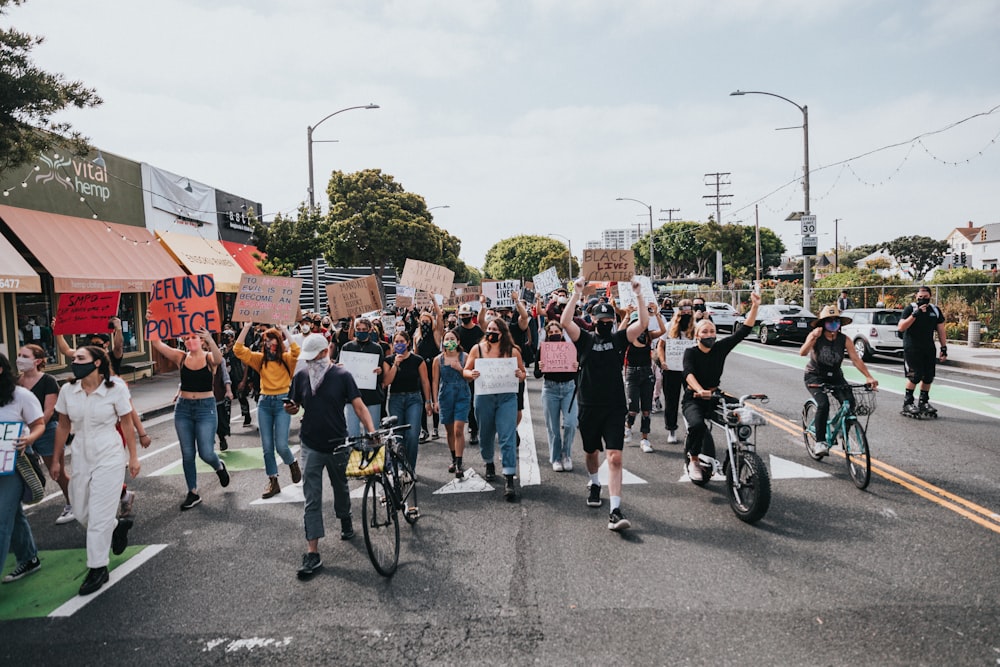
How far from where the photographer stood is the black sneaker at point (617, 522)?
5.67 m

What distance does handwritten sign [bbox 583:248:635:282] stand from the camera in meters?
11.6

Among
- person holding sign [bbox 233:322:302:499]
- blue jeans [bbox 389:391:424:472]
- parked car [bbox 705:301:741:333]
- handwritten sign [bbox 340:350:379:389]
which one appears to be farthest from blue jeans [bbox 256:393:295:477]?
parked car [bbox 705:301:741:333]

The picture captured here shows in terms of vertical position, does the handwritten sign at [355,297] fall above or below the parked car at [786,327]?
above

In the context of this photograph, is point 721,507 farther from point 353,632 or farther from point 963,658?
point 353,632

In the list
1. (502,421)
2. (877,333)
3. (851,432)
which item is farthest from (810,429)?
(877,333)

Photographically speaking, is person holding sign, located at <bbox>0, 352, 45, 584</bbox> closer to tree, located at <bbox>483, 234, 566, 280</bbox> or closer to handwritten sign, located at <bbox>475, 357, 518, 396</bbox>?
handwritten sign, located at <bbox>475, 357, 518, 396</bbox>

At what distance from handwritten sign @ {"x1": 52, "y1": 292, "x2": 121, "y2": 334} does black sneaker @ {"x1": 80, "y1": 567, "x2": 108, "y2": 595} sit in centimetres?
510

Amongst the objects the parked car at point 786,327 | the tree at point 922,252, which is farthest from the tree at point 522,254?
the parked car at point 786,327

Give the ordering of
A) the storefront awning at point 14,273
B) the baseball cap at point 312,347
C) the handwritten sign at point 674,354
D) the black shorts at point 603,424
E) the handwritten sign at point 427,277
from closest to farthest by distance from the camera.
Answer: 1. the baseball cap at point 312,347
2. the black shorts at point 603,424
3. the handwritten sign at point 674,354
4. the storefront awning at point 14,273
5. the handwritten sign at point 427,277

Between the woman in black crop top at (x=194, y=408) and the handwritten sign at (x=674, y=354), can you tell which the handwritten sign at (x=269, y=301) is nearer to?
the woman in black crop top at (x=194, y=408)

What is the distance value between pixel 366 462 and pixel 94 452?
2021mm

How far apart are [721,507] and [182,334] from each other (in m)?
6.05

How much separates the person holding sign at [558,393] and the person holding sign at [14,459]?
466 cm

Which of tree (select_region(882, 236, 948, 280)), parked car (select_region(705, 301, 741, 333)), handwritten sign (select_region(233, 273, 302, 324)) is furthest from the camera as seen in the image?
tree (select_region(882, 236, 948, 280))
